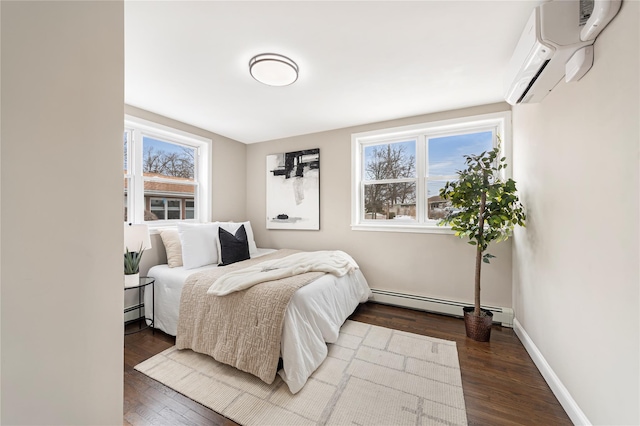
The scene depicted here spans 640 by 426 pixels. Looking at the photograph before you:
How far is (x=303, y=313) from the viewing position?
6.21 feet

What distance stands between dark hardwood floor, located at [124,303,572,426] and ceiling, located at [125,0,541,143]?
2.38 m

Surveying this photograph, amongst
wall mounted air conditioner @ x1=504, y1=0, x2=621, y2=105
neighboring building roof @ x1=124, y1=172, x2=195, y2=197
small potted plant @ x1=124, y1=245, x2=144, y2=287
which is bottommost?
small potted plant @ x1=124, y1=245, x2=144, y2=287

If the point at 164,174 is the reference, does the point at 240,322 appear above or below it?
below

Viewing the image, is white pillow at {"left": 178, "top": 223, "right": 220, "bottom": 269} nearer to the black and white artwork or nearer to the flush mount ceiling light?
the black and white artwork

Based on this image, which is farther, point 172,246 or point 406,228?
point 406,228

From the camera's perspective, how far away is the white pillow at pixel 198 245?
2.70m

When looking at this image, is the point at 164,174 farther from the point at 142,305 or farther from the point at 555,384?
the point at 555,384

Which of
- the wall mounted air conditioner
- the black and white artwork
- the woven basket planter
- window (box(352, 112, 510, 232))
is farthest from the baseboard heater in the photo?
the wall mounted air conditioner

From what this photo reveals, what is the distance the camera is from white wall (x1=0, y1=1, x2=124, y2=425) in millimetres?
624

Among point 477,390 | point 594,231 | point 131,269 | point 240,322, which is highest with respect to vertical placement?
point 594,231

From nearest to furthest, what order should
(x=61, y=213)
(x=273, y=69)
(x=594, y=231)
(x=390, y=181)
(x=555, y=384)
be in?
(x=61, y=213), (x=594, y=231), (x=555, y=384), (x=273, y=69), (x=390, y=181)

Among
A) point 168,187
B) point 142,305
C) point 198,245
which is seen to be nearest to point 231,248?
point 198,245

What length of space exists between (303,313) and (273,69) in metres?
1.90

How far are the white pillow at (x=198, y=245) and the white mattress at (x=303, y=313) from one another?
Result: 0.11 meters
